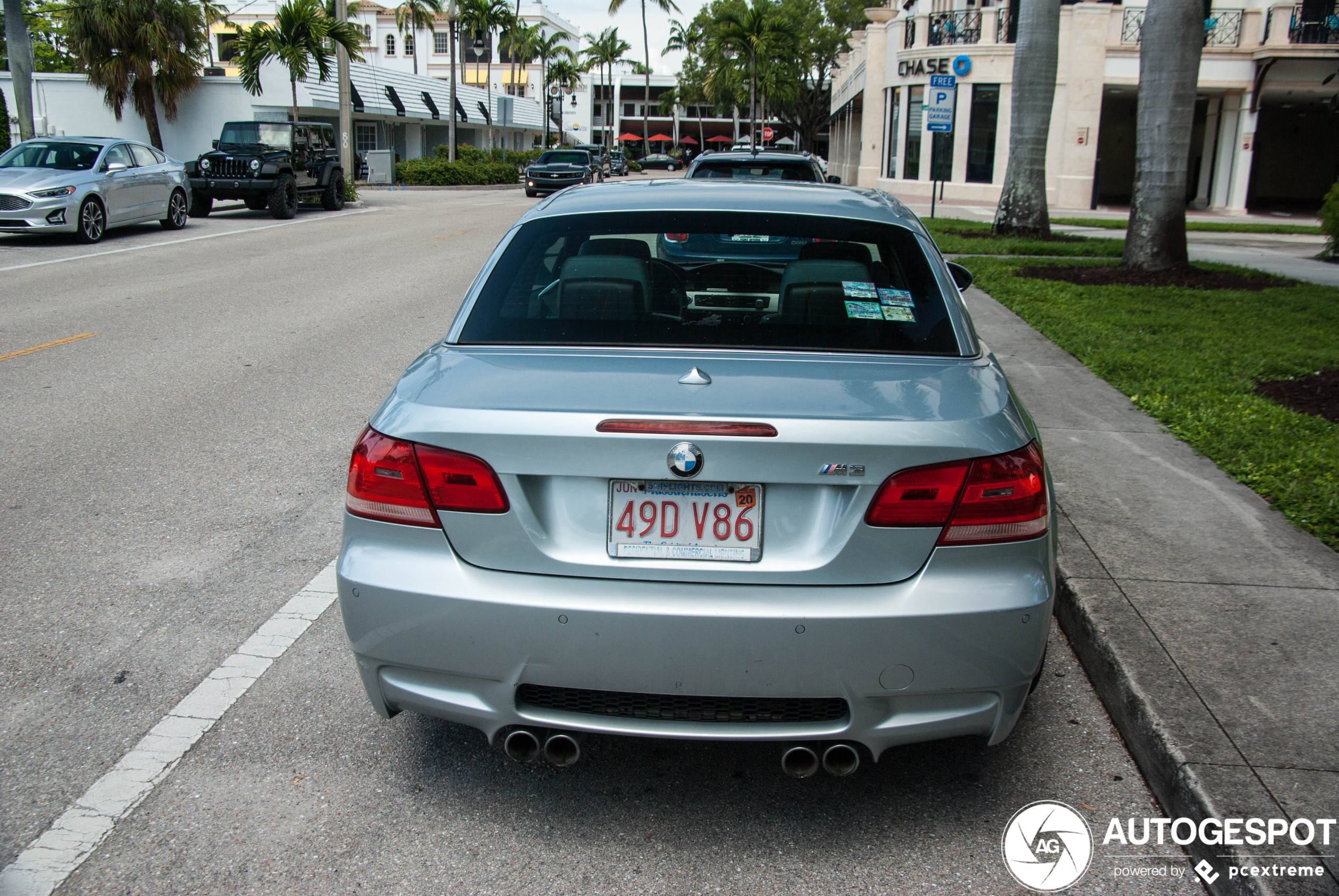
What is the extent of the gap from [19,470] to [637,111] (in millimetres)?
134666

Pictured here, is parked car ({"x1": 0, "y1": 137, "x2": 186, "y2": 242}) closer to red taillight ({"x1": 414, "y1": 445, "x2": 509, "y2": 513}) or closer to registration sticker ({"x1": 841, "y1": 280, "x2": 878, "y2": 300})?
registration sticker ({"x1": 841, "y1": 280, "x2": 878, "y2": 300})

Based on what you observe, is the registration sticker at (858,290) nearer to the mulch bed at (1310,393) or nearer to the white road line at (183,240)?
the mulch bed at (1310,393)

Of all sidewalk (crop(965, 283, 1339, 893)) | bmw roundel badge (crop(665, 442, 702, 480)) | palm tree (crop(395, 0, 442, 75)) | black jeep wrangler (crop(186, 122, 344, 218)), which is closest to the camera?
bmw roundel badge (crop(665, 442, 702, 480))

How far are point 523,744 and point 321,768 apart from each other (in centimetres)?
75

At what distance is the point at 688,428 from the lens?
2668 mm

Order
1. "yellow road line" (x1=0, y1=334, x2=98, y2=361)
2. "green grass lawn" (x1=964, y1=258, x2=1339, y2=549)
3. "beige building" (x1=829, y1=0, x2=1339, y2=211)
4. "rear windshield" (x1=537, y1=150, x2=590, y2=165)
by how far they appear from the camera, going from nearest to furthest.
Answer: "green grass lawn" (x1=964, y1=258, x2=1339, y2=549), "yellow road line" (x1=0, y1=334, x2=98, y2=361), "beige building" (x1=829, y1=0, x2=1339, y2=211), "rear windshield" (x1=537, y1=150, x2=590, y2=165)

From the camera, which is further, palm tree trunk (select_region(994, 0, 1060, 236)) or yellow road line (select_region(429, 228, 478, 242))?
yellow road line (select_region(429, 228, 478, 242))

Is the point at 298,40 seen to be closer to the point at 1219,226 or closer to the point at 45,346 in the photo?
the point at 1219,226

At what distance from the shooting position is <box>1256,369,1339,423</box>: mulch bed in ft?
23.3

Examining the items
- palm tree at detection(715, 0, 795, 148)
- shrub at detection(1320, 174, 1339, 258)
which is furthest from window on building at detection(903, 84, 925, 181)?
shrub at detection(1320, 174, 1339, 258)

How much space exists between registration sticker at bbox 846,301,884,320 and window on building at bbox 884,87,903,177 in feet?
118

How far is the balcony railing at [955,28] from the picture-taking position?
114 feet

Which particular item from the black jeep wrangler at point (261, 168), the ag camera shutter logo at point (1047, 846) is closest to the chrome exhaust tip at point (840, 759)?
the ag camera shutter logo at point (1047, 846)

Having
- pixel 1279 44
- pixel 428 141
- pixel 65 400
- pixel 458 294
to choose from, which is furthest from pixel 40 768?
pixel 428 141
